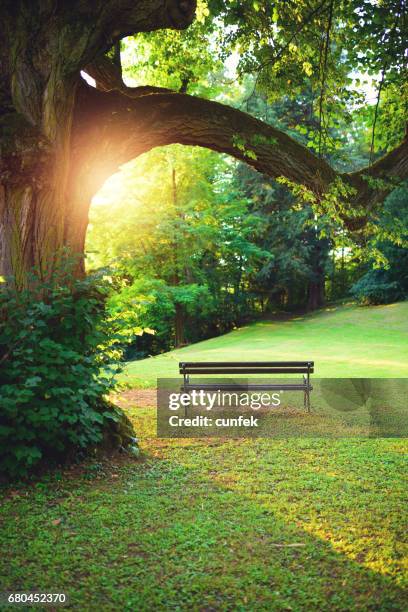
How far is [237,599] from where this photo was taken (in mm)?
3271

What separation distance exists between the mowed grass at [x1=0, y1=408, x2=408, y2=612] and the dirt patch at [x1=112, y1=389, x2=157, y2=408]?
4317 mm

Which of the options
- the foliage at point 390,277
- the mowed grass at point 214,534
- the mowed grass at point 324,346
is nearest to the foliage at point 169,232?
the mowed grass at point 324,346

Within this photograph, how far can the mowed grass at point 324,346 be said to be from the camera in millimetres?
16688

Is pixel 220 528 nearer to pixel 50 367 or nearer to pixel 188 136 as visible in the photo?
pixel 50 367

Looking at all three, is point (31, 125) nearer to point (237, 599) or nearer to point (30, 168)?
point (30, 168)

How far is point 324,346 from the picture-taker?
24812 millimetres

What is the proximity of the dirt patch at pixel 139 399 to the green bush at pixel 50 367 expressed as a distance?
14.5ft

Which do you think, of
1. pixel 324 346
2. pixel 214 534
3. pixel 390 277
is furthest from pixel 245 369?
pixel 390 277

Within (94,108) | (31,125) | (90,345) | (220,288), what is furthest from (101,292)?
(220,288)

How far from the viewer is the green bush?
16.8ft

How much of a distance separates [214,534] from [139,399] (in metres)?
7.59

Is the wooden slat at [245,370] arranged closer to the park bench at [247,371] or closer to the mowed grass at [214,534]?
the park bench at [247,371]

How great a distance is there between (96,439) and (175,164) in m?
20.1

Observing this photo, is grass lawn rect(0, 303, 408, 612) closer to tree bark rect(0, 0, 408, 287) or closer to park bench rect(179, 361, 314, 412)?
park bench rect(179, 361, 314, 412)
